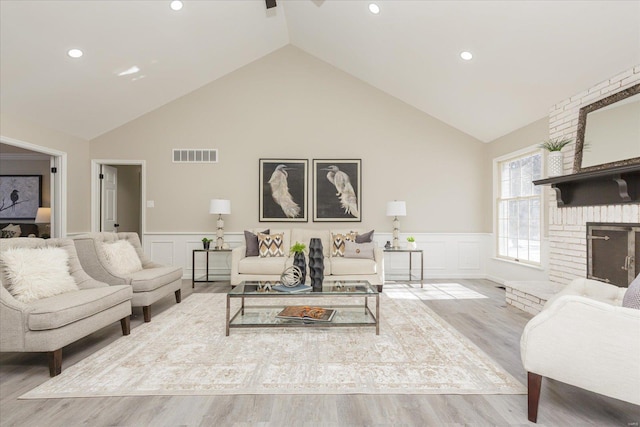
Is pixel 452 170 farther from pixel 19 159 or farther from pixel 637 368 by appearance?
pixel 19 159

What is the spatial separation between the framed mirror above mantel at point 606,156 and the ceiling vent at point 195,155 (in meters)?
4.79

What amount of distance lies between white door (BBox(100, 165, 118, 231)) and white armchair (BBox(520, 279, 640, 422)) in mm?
6357

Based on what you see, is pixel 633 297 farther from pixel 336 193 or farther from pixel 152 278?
pixel 336 193

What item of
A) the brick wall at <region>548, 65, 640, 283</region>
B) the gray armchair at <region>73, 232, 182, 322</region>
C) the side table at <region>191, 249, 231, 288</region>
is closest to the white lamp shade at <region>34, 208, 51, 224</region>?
the side table at <region>191, 249, 231, 288</region>

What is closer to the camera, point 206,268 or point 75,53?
point 75,53

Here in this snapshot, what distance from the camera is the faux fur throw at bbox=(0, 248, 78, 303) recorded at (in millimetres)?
2385

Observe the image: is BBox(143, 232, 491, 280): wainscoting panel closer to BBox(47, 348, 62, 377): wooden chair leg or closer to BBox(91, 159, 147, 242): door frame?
BBox(91, 159, 147, 242): door frame

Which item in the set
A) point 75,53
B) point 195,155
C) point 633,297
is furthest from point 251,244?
point 633,297

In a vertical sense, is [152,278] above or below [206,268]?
above

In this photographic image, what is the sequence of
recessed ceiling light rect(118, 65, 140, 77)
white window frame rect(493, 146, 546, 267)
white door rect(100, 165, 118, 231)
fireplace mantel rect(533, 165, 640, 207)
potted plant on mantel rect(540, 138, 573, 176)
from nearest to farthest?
fireplace mantel rect(533, 165, 640, 207) < potted plant on mantel rect(540, 138, 573, 176) < white window frame rect(493, 146, 546, 267) < recessed ceiling light rect(118, 65, 140, 77) < white door rect(100, 165, 118, 231)

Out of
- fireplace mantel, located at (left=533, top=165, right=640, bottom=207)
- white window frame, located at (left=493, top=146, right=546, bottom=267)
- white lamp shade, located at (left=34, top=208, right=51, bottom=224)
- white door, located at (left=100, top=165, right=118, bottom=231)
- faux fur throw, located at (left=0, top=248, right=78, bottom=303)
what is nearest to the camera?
faux fur throw, located at (left=0, top=248, right=78, bottom=303)

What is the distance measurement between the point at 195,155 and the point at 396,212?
3492mm

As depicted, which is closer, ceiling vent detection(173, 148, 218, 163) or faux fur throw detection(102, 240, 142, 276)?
faux fur throw detection(102, 240, 142, 276)

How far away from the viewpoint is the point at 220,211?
5242mm
